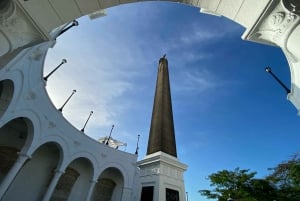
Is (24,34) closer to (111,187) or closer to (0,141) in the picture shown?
(0,141)

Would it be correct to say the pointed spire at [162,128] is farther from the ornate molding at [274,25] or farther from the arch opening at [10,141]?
the ornate molding at [274,25]

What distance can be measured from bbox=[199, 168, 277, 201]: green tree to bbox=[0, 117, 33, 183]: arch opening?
60.2ft

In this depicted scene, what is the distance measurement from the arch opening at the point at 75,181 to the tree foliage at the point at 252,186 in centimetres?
1297

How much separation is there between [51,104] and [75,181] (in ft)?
32.2

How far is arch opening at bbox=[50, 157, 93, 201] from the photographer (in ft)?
63.6

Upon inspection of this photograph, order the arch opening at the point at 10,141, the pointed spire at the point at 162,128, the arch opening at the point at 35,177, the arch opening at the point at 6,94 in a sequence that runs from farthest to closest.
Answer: the arch opening at the point at 10,141
the arch opening at the point at 35,177
the pointed spire at the point at 162,128
the arch opening at the point at 6,94

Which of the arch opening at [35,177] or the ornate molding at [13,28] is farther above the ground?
the arch opening at [35,177]

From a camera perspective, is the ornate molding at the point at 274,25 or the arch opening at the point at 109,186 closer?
the ornate molding at the point at 274,25

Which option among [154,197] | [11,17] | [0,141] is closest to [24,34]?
[11,17]

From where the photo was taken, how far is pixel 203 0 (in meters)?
3.93

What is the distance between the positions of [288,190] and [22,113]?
22.9m

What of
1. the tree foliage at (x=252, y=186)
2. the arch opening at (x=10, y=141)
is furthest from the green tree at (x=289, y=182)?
the arch opening at (x=10, y=141)

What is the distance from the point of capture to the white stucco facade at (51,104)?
3.21 metres

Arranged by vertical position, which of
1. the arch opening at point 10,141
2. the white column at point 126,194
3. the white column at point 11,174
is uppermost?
the arch opening at point 10,141
